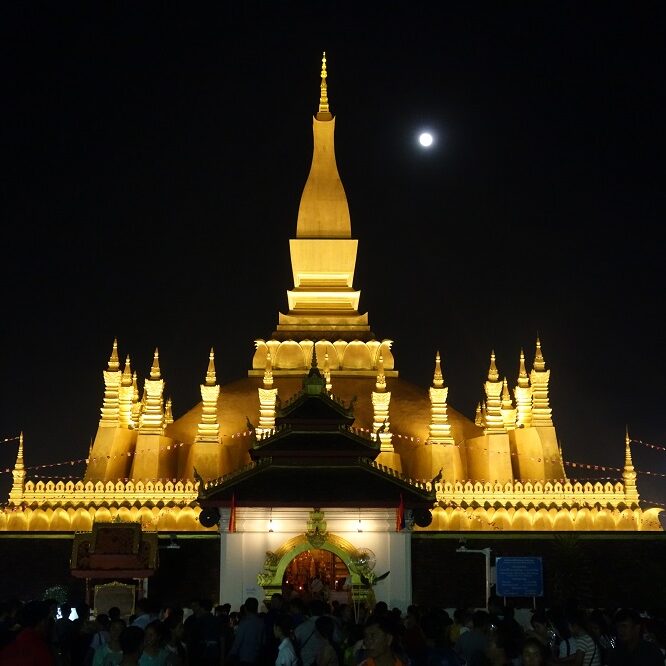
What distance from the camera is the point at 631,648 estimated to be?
11203mm

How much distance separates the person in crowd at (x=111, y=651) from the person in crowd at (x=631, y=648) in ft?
14.5

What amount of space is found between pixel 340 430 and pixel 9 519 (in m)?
10.2

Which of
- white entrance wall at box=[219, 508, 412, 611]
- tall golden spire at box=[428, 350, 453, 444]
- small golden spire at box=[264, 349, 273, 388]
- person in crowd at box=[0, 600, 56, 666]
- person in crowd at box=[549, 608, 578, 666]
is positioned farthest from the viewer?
small golden spire at box=[264, 349, 273, 388]

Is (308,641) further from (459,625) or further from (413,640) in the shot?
(459,625)

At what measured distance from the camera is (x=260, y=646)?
15.2 metres

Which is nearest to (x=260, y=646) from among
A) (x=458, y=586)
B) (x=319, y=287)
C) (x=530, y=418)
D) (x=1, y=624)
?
(x=1, y=624)

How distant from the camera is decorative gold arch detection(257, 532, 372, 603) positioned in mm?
27312

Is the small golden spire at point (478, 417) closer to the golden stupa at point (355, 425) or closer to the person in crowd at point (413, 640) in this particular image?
the golden stupa at point (355, 425)

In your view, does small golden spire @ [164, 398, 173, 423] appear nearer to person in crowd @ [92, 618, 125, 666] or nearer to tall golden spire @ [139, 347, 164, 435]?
tall golden spire @ [139, 347, 164, 435]

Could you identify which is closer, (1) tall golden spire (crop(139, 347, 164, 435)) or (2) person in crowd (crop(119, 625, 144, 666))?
(2) person in crowd (crop(119, 625, 144, 666))

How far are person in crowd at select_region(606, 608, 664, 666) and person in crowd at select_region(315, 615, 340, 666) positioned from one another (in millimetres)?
3333

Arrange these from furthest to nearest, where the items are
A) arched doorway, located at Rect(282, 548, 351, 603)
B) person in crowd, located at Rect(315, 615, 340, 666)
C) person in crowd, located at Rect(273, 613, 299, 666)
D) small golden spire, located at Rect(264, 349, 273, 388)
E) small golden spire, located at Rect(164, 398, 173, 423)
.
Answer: small golden spire, located at Rect(164, 398, 173, 423)
small golden spire, located at Rect(264, 349, 273, 388)
arched doorway, located at Rect(282, 548, 351, 603)
person in crowd, located at Rect(273, 613, 299, 666)
person in crowd, located at Rect(315, 615, 340, 666)

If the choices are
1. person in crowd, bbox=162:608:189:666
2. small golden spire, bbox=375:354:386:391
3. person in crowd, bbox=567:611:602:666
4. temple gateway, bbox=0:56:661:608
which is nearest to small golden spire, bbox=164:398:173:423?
temple gateway, bbox=0:56:661:608

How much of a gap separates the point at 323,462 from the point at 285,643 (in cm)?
1435
